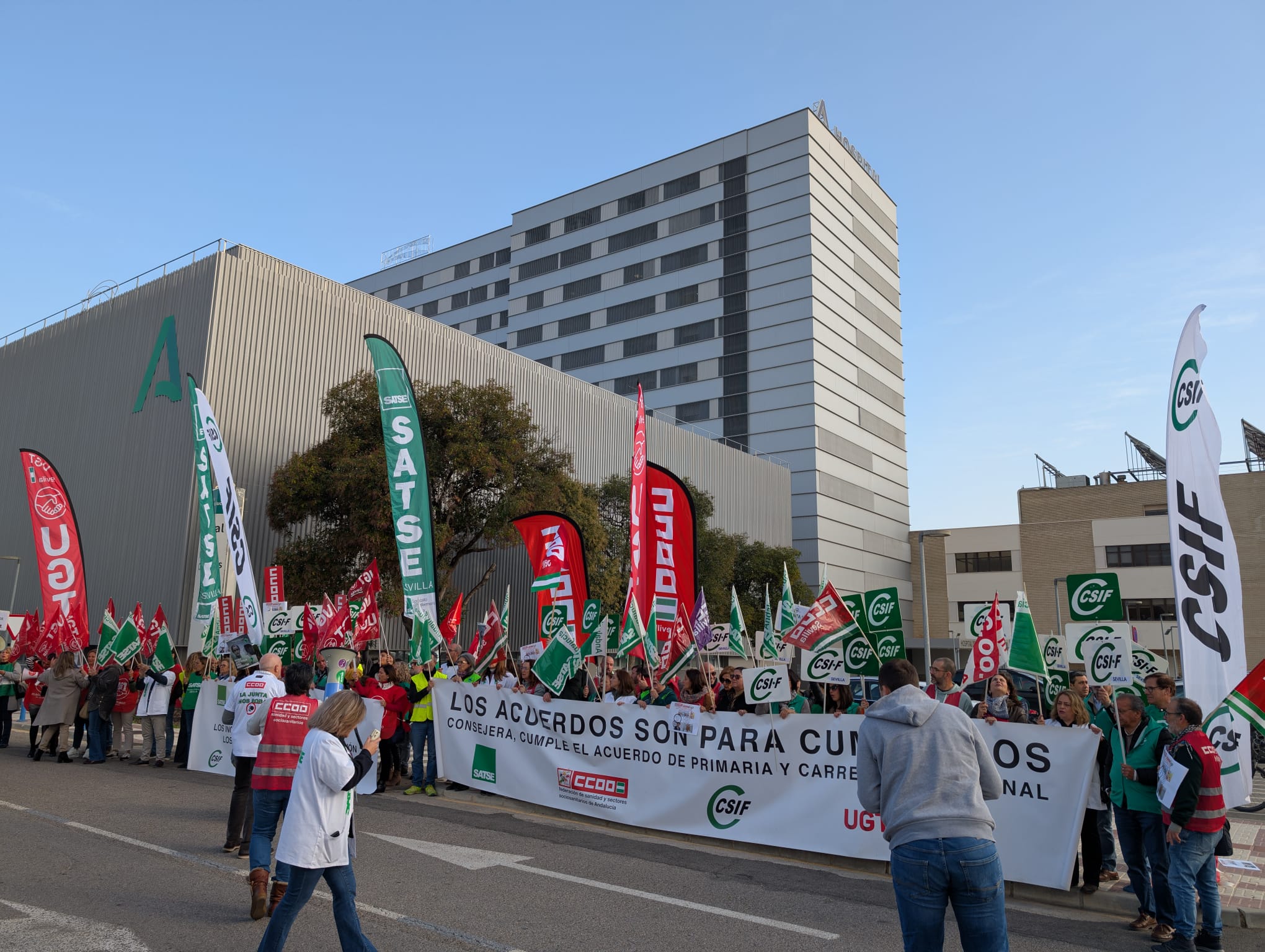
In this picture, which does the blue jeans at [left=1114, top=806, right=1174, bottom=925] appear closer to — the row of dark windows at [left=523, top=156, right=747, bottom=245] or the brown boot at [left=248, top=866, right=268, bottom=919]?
the brown boot at [left=248, top=866, right=268, bottom=919]

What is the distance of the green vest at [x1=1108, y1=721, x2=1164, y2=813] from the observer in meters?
6.83

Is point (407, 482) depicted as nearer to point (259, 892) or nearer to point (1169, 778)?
point (259, 892)

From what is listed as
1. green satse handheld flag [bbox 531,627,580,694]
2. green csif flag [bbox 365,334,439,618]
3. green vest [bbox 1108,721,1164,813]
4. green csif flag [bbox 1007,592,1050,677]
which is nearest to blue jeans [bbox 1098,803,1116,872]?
green vest [bbox 1108,721,1164,813]

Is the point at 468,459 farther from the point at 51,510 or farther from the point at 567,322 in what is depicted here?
the point at 567,322

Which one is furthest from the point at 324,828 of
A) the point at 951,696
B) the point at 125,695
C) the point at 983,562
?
the point at 983,562

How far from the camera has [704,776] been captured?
975 centimetres

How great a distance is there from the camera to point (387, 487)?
26.0 meters

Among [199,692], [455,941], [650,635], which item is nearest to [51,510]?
[199,692]

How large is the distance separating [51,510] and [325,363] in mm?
15520

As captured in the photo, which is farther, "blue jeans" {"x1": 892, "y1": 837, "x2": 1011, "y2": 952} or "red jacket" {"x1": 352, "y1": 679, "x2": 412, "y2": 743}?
"red jacket" {"x1": 352, "y1": 679, "x2": 412, "y2": 743}

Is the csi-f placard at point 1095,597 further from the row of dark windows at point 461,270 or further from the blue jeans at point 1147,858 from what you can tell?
the row of dark windows at point 461,270

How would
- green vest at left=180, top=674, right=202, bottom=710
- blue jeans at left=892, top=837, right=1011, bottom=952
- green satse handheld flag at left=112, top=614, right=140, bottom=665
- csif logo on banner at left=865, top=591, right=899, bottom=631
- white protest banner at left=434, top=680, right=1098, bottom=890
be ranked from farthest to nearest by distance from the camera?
1. green satse handheld flag at left=112, top=614, right=140, bottom=665
2. green vest at left=180, top=674, right=202, bottom=710
3. csif logo on banner at left=865, top=591, right=899, bottom=631
4. white protest banner at left=434, top=680, right=1098, bottom=890
5. blue jeans at left=892, top=837, right=1011, bottom=952

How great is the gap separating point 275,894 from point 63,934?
1.26 metres

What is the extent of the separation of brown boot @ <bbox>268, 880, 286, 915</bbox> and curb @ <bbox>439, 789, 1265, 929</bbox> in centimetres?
414
